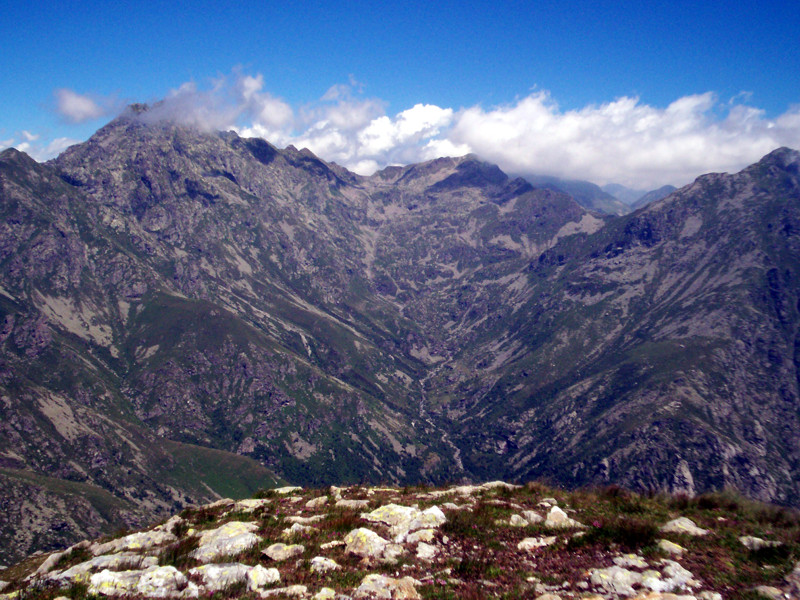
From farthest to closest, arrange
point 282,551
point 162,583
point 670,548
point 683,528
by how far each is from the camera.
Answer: point 683,528 < point 282,551 < point 670,548 < point 162,583

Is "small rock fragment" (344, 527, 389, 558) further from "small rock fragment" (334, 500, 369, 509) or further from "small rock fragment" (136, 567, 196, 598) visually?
"small rock fragment" (136, 567, 196, 598)

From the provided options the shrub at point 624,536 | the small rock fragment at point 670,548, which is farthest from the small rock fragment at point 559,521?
the small rock fragment at point 670,548

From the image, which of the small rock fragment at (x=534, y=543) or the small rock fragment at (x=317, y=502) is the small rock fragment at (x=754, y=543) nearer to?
the small rock fragment at (x=534, y=543)

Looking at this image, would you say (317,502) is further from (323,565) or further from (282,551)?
(323,565)

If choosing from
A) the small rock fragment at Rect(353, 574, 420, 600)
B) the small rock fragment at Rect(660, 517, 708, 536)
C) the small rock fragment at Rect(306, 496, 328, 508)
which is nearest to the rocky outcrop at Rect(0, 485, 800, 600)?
the small rock fragment at Rect(353, 574, 420, 600)

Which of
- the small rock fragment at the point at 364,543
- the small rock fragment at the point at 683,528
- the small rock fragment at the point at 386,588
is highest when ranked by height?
the small rock fragment at the point at 386,588

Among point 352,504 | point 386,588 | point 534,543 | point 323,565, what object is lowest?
point 352,504

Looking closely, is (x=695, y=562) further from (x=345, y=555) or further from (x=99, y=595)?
(x=99, y=595)

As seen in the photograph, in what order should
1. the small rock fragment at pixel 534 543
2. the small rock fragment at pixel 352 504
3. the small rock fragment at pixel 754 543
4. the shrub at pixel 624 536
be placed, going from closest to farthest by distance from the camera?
the small rock fragment at pixel 754 543
the shrub at pixel 624 536
the small rock fragment at pixel 534 543
the small rock fragment at pixel 352 504

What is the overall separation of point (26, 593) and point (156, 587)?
4.14 meters

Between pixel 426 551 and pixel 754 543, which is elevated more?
pixel 754 543

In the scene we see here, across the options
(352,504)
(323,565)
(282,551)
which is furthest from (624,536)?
(352,504)

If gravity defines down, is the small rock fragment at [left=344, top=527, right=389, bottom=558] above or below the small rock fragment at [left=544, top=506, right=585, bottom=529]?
above

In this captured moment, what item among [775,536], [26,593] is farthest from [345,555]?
[775,536]
